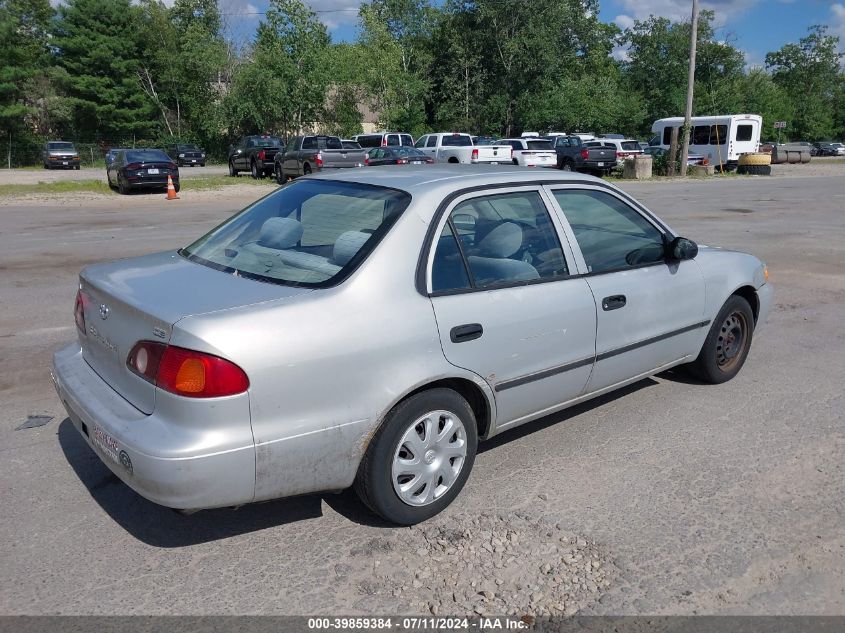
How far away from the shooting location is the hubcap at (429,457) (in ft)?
11.0

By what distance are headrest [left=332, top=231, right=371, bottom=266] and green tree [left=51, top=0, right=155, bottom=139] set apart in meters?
54.2

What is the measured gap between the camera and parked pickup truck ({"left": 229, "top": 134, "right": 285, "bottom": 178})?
3141 centimetres

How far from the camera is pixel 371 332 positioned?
313 cm

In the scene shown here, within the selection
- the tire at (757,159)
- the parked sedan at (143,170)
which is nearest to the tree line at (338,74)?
the parked sedan at (143,170)

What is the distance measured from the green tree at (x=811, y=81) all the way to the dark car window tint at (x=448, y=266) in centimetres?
8259

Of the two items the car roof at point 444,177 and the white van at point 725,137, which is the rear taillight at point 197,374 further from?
the white van at point 725,137

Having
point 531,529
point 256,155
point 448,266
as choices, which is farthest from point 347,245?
point 256,155

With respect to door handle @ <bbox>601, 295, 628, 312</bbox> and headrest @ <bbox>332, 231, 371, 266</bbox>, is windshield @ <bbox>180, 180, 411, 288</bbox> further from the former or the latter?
door handle @ <bbox>601, 295, 628, 312</bbox>

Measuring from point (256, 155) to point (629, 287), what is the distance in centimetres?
2966

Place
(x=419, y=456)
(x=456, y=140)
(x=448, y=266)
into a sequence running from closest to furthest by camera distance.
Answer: (x=419, y=456), (x=448, y=266), (x=456, y=140)

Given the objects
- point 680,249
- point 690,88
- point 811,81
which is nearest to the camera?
point 680,249

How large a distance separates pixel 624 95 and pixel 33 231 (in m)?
59.7

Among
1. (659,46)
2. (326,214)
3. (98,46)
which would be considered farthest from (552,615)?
(659,46)

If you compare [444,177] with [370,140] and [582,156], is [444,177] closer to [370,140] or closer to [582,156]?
[582,156]
